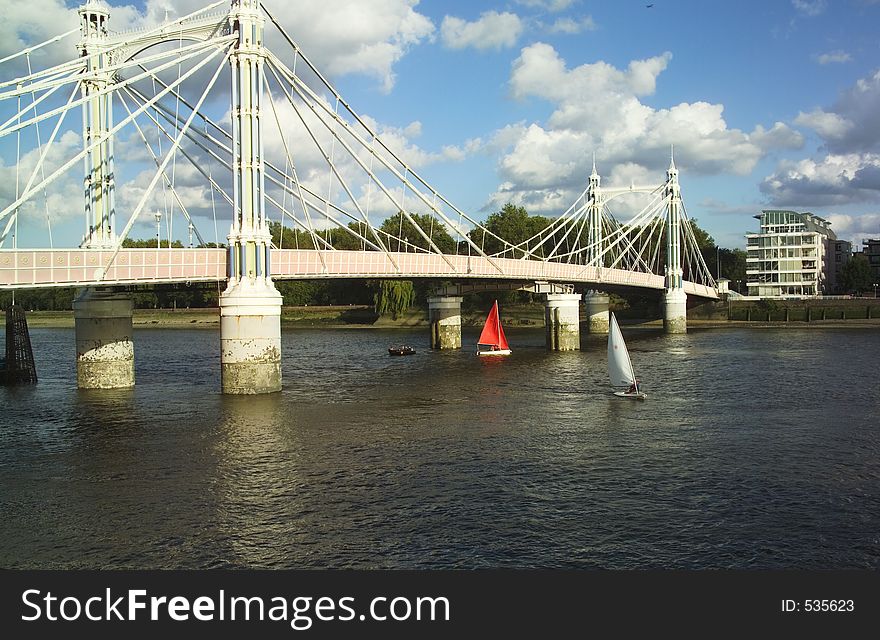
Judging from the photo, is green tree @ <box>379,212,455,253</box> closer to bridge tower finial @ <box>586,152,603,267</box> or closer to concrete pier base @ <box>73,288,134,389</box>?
bridge tower finial @ <box>586,152,603,267</box>

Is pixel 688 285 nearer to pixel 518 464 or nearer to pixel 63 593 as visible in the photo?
pixel 518 464

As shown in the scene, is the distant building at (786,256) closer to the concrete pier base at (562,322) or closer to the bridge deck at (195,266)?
the concrete pier base at (562,322)

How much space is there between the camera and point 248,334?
41844 millimetres

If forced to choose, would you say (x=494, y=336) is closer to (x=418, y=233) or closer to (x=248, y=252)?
(x=248, y=252)

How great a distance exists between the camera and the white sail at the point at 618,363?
44.1 metres

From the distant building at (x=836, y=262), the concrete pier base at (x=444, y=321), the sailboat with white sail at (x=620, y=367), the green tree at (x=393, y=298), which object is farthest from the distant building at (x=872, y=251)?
the sailboat with white sail at (x=620, y=367)

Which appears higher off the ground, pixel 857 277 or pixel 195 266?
pixel 857 277

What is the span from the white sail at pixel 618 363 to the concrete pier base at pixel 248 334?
17301 mm

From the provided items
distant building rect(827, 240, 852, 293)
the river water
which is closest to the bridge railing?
the river water

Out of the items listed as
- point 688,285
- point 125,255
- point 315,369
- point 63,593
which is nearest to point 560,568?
point 63,593

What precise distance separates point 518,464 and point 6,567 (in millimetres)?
15328

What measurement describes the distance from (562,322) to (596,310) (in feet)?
96.1

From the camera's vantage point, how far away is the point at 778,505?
22.7 meters

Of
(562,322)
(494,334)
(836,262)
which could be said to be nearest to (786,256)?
(836,262)
